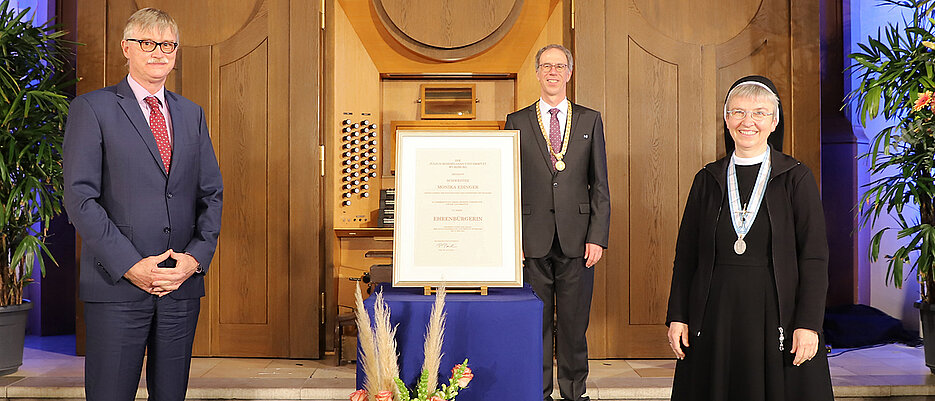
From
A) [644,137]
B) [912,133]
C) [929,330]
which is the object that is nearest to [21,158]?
[644,137]

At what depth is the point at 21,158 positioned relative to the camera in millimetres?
3879

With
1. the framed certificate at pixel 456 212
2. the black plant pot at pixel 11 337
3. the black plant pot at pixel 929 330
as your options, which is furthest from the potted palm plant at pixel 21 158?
the black plant pot at pixel 929 330

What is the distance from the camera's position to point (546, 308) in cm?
319

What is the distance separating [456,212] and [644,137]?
92.6 inches

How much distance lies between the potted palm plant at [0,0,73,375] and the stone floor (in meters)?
0.36

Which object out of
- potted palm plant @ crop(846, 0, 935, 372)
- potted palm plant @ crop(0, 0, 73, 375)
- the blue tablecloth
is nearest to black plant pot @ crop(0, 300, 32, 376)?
potted palm plant @ crop(0, 0, 73, 375)

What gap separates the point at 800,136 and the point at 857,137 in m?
1.49

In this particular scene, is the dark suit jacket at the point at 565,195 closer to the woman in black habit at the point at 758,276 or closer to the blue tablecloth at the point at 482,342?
the woman in black habit at the point at 758,276

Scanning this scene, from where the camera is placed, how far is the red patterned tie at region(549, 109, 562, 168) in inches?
127

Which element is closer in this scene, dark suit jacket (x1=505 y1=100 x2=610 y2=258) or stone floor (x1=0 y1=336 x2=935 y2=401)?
dark suit jacket (x1=505 y1=100 x2=610 y2=258)

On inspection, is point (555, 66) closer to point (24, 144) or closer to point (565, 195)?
point (565, 195)

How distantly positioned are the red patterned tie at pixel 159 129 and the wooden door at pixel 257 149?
6.04ft

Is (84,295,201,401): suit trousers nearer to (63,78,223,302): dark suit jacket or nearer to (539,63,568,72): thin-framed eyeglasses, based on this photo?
(63,78,223,302): dark suit jacket

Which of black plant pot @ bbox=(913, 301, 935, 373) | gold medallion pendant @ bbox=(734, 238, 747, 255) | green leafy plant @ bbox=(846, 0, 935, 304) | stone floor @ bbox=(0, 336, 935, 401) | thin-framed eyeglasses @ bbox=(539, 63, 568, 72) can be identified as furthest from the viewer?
black plant pot @ bbox=(913, 301, 935, 373)
